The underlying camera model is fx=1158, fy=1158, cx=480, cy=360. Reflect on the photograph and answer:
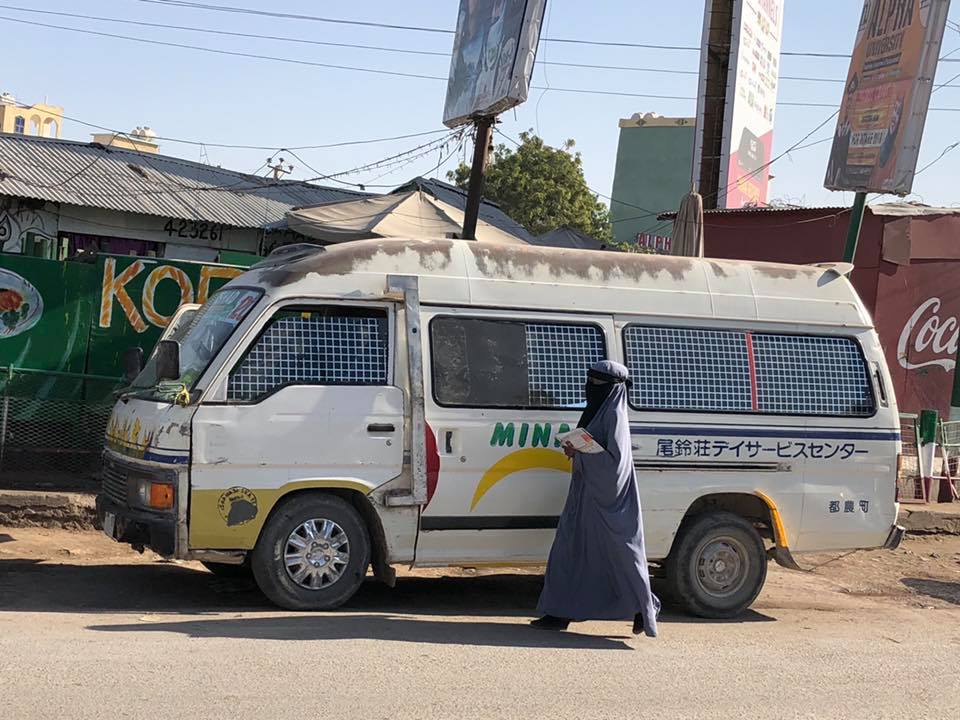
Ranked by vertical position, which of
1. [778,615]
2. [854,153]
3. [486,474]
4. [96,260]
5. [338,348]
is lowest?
[778,615]

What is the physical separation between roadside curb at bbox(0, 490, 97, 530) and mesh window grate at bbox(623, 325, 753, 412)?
185 inches

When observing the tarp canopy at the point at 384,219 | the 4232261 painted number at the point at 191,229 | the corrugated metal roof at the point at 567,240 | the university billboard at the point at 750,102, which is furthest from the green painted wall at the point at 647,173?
the tarp canopy at the point at 384,219

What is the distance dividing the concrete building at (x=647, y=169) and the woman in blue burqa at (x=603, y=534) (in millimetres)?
46385

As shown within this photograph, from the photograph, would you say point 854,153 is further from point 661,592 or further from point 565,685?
point 565,685

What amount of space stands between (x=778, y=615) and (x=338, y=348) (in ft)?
12.5

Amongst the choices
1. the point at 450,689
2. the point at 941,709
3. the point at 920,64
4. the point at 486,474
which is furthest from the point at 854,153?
the point at 450,689

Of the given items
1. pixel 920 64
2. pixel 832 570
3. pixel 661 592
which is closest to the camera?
pixel 661 592

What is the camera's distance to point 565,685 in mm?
5691

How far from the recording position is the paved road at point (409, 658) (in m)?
5.10

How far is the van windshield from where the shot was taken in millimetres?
6984

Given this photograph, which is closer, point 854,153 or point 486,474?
point 486,474

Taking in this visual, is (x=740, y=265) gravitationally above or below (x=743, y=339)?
above

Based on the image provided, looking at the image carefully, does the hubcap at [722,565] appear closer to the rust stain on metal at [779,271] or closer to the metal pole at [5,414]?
the rust stain on metal at [779,271]

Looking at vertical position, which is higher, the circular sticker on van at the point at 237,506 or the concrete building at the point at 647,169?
the concrete building at the point at 647,169
